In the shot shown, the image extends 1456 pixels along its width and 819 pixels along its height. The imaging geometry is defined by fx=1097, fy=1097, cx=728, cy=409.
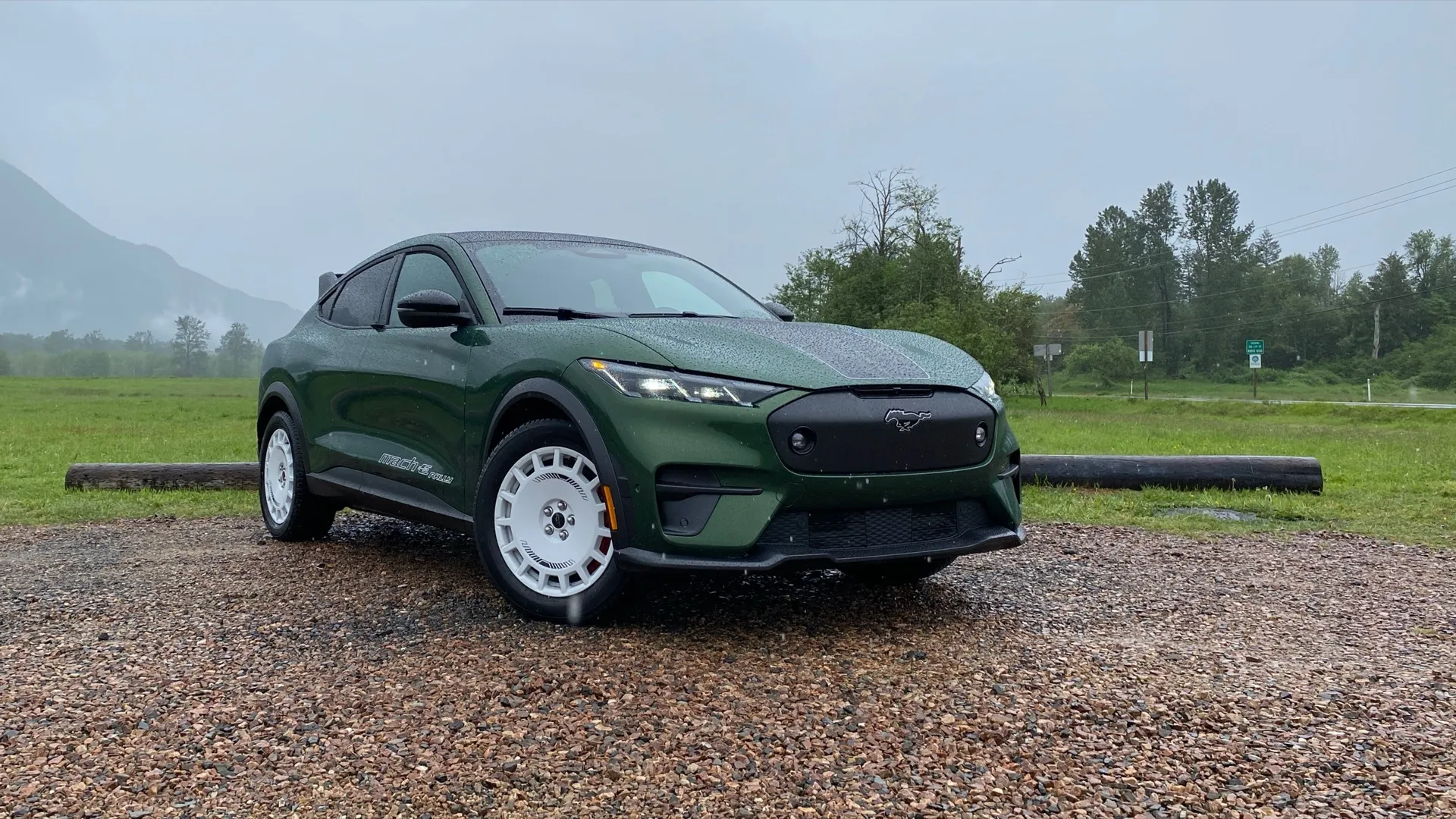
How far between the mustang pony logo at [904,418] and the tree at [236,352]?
186759 mm

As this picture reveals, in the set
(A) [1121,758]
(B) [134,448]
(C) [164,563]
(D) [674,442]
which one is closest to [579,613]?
Result: (D) [674,442]

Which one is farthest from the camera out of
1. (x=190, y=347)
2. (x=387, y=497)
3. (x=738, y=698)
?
(x=190, y=347)

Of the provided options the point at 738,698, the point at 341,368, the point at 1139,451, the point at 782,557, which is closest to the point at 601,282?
the point at 341,368

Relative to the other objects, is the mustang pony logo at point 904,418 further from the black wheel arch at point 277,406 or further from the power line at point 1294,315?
the power line at point 1294,315

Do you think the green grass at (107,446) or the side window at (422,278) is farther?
the green grass at (107,446)

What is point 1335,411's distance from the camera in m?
31.6

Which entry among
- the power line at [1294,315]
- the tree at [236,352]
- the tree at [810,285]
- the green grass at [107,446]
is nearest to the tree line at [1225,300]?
the power line at [1294,315]

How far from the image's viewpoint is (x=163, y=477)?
9.51 meters

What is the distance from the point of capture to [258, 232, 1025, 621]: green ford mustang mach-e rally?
12.1ft

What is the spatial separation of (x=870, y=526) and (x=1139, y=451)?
41.3 feet

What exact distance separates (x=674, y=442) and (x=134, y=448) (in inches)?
577

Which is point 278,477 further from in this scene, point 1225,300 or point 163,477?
point 1225,300

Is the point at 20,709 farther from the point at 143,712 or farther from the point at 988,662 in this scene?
the point at 988,662

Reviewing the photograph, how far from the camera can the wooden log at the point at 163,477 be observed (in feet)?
30.9
